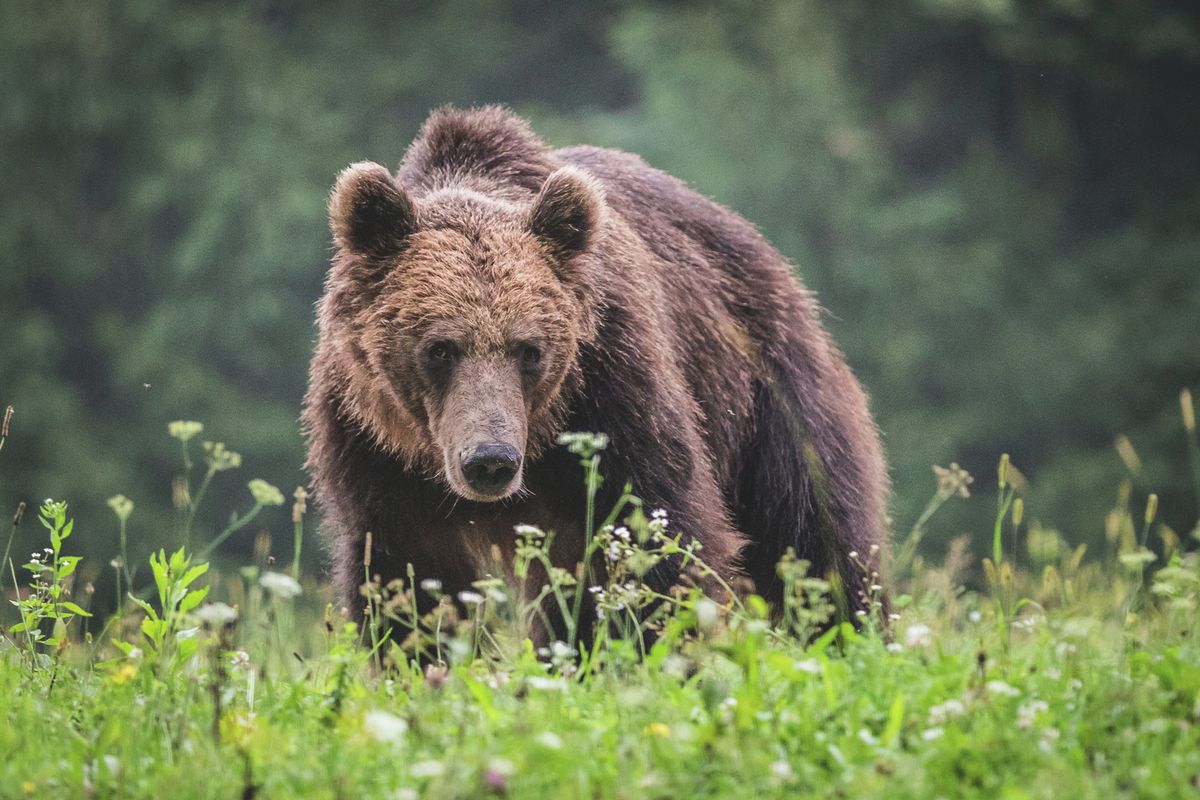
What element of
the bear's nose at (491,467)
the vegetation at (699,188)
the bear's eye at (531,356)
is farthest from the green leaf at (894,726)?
the vegetation at (699,188)

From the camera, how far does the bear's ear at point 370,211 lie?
4840mm

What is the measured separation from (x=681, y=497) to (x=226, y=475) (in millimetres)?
15662

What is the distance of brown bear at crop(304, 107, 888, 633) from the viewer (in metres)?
4.82

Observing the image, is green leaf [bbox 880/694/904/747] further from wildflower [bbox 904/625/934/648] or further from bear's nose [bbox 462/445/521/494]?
bear's nose [bbox 462/445/521/494]

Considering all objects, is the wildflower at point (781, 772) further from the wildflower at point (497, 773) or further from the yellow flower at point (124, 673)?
the yellow flower at point (124, 673)

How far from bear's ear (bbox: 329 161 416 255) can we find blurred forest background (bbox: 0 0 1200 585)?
13.7 m

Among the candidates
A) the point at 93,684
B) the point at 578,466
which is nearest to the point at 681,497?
the point at 578,466

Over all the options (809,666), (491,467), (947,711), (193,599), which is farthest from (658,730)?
(491,467)

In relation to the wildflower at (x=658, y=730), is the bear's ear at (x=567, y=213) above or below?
above

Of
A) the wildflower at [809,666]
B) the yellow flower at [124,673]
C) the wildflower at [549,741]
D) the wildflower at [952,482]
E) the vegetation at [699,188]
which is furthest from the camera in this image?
the vegetation at [699,188]

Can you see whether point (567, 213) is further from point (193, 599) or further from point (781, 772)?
point (781, 772)

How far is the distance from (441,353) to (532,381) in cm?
31

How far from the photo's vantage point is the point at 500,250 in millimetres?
5000

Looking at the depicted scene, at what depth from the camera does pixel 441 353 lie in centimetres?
482
